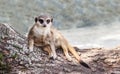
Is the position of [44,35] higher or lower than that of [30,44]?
higher

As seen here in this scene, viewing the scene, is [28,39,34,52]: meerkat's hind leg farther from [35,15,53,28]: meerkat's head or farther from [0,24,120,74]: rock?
[35,15,53,28]: meerkat's head

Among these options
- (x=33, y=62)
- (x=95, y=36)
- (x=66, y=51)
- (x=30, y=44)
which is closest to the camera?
(x=33, y=62)

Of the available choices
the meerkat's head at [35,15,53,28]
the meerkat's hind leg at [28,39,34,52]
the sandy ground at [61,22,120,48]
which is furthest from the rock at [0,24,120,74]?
the sandy ground at [61,22,120,48]

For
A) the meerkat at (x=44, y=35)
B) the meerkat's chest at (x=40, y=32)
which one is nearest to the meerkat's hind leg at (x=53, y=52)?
the meerkat at (x=44, y=35)

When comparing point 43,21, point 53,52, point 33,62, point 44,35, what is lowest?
point 33,62

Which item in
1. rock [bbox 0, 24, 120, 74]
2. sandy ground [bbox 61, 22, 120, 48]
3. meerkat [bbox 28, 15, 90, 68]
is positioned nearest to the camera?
rock [bbox 0, 24, 120, 74]

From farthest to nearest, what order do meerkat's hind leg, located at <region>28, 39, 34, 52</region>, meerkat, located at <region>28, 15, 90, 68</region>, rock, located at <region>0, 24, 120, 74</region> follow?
meerkat, located at <region>28, 15, 90, 68</region> → meerkat's hind leg, located at <region>28, 39, 34, 52</region> → rock, located at <region>0, 24, 120, 74</region>

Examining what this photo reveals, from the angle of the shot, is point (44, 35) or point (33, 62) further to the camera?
point (44, 35)

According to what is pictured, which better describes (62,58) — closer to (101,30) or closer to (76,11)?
(101,30)

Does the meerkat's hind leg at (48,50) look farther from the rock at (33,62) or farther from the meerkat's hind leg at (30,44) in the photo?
the meerkat's hind leg at (30,44)

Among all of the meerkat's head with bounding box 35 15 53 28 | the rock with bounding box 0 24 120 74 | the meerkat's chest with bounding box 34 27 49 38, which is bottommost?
the rock with bounding box 0 24 120 74

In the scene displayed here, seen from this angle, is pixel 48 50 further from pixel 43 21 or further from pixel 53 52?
pixel 43 21

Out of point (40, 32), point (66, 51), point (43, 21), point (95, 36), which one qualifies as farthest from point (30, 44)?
point (95, 36)

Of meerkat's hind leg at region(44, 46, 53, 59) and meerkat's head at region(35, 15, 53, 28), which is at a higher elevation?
meerkat's head at region(35, 15, 53, 28)
